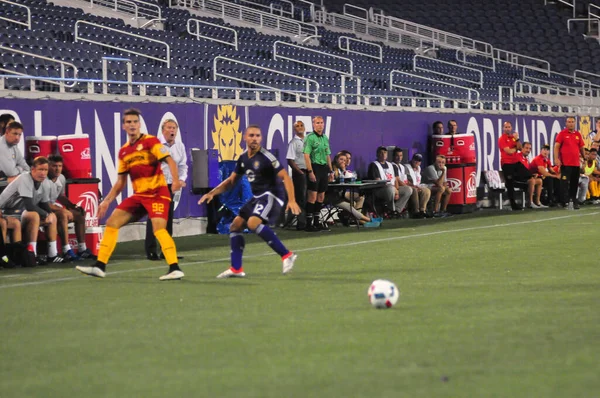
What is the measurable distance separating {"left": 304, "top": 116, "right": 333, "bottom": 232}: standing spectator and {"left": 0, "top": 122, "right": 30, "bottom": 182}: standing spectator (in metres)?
6.44

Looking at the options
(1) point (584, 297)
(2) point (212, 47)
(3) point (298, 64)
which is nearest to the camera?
(1) point (584, 297)

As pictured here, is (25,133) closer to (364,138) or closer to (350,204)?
(350,204)

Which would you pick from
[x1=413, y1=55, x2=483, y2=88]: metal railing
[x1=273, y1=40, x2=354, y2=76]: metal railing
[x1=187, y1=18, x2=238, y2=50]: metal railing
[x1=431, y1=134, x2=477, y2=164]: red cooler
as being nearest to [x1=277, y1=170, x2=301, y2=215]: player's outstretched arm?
[x1=431, y1=134, x2=477, y2=164]: red cooler

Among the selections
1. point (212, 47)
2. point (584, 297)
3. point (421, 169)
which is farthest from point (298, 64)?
point (584, 297)

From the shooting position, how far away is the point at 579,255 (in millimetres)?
13922

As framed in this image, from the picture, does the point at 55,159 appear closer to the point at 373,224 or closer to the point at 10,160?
the point at 10,160

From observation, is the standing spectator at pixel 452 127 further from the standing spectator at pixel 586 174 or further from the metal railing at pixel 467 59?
the metal railing at pixel 467 59

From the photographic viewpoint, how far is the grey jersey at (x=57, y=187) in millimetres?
14672

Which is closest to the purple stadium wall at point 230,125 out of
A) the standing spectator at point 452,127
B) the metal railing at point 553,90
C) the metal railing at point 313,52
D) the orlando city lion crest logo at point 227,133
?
the orlando city lion crest logo at point 227,133

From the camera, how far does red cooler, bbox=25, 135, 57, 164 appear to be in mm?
15906

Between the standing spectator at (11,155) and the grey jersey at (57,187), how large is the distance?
402mm

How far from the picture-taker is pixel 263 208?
40.7 feet

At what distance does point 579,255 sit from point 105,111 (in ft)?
26.6

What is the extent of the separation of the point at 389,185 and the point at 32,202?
10719 millimetres
